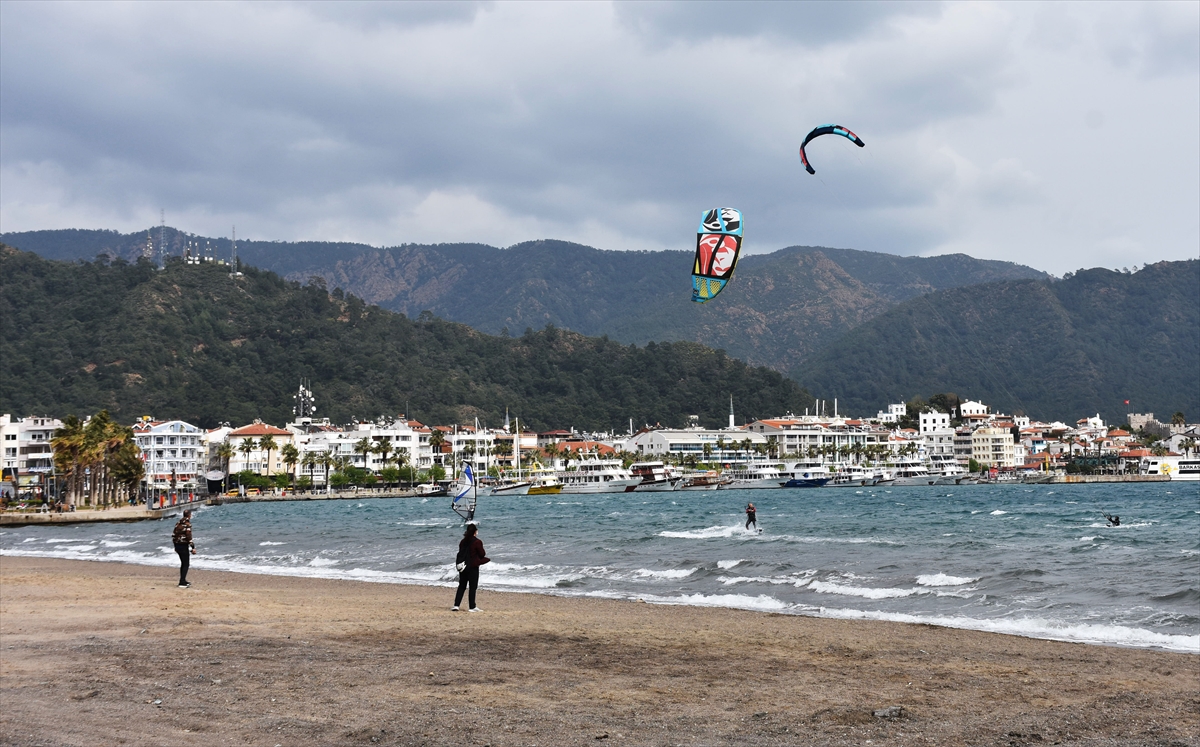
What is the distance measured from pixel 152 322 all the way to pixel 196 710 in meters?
170

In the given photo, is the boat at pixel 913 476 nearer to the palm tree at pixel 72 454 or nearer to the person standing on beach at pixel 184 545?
the palm tree at pixel 72 454

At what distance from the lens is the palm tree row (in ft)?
226

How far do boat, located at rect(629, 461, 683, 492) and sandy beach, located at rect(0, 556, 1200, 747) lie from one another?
108766 millimetres

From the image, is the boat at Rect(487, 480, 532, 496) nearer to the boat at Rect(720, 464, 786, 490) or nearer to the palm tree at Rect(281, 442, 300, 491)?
the palm tree at Rect(281, 442, 300, 491)

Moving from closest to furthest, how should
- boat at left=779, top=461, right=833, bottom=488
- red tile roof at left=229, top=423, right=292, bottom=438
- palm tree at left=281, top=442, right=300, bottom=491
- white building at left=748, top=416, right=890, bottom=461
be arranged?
palm tree at left=281, top=442, right=300, bottom=491, red tile roof at left=229, top=423, right=292, bottom=438, boat at left=779, top=461, right=833, bottom=488, white building at left=748, top=416, right=890, bottom=461

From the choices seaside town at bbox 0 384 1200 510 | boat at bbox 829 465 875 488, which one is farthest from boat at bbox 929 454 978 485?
boat at bbox 829 465 875 488

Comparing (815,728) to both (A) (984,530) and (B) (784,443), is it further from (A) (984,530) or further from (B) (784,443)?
(B) (784,443)

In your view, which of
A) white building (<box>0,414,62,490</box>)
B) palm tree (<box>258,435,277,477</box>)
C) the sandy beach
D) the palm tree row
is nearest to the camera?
the sandy beach

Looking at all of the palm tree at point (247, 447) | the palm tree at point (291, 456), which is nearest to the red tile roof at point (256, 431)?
the palm tree at point (247, 447)

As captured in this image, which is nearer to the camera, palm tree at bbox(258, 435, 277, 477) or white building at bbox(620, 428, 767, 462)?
palm tree at bbox(258, 435, 277, 477)

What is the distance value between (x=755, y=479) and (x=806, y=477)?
20.0ft

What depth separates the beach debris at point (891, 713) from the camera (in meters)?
8.64

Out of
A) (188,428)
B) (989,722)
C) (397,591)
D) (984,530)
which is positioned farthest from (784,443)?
(989,722)

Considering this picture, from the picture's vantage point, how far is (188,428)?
124062 mm
